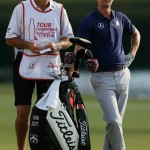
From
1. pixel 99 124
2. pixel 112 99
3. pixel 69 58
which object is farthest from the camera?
pixel 99 124

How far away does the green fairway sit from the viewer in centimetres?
1197

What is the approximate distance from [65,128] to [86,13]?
38.6 ft

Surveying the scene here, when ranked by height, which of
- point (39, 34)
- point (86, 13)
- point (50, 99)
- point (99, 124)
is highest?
point (39, 34)

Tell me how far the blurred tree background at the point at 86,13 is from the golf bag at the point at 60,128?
9237mm

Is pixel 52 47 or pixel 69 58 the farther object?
pixel 52 47

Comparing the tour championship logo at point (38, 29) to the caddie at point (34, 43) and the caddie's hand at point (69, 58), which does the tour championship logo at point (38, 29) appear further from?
the caddie's hand at point (69, 58)

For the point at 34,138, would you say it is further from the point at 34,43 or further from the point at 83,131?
the point at 34,43

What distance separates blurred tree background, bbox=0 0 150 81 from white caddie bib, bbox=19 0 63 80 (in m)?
8.50

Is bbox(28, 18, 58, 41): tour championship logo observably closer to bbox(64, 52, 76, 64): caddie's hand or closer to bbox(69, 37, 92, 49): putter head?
bbox(69, 37, 92, 49): putter head

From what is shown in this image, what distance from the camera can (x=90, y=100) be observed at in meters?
17.4

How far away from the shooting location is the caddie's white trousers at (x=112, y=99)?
9.69 meters

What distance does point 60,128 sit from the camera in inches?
348

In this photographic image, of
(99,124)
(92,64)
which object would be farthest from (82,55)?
(99,124)

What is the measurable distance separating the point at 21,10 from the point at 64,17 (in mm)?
411
